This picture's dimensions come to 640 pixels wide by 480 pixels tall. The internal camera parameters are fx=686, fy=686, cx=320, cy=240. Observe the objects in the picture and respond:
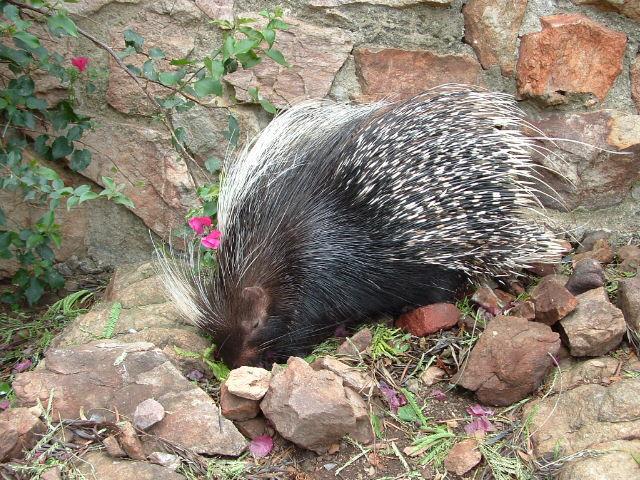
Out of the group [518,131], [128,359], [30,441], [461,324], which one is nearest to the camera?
[30,441]

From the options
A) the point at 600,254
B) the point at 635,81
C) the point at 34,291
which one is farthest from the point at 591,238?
the point at 34,291

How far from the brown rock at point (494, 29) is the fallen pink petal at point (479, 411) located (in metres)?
1.21

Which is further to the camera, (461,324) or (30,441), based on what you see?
(461,324)

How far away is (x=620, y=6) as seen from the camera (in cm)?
232

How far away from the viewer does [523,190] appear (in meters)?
2.35

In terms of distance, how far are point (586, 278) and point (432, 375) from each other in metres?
0.58

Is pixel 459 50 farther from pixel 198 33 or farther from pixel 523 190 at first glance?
pixel 198 33

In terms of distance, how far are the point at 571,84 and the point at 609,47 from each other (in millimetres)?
171

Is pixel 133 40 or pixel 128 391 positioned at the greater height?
pixel 133 40

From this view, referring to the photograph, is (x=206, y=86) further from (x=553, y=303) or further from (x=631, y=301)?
(x=631, y=301)

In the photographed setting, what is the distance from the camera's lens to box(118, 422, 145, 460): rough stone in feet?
5.19

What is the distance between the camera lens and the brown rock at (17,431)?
1521 mm

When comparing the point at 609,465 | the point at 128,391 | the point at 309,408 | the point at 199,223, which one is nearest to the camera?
the point at 609,465

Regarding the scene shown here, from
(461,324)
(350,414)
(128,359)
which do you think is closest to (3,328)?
(128,359)
